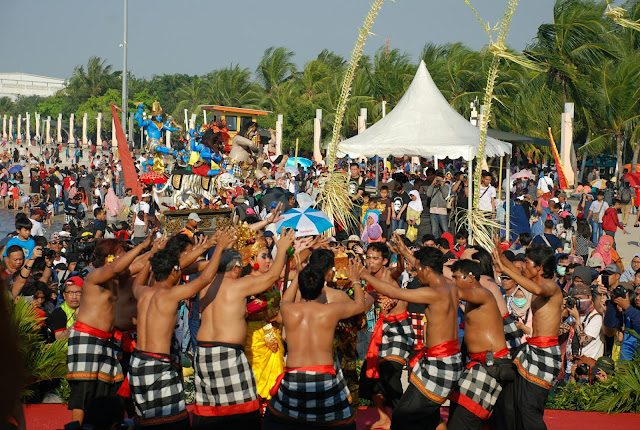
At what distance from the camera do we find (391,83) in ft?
128

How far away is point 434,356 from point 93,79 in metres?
78.7

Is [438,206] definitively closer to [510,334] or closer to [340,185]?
[340,185]

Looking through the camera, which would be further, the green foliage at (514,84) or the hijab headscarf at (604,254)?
the green foliage at (514,84)

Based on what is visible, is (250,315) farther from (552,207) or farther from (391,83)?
(391,83)

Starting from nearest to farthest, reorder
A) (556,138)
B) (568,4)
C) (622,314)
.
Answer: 1. (622,314)
2. (568,4)
3. (556,138)

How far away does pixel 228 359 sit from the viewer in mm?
5641

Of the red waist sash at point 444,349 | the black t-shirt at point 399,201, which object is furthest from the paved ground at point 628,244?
the red waist sash at point 444,349

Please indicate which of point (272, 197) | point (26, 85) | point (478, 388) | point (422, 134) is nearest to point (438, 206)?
point (422, 134)

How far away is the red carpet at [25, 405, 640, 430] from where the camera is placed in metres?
6.93

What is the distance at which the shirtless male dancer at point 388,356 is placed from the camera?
21.9 ft

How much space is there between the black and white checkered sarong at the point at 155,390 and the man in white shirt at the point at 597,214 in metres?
12.1

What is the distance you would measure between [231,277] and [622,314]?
431cm

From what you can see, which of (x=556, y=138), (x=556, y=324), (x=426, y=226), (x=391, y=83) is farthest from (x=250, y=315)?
(x=391, y=83)

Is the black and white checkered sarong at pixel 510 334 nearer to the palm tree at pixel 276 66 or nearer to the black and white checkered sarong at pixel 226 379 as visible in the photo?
the black and white checkered sarong at pixel 226 379
